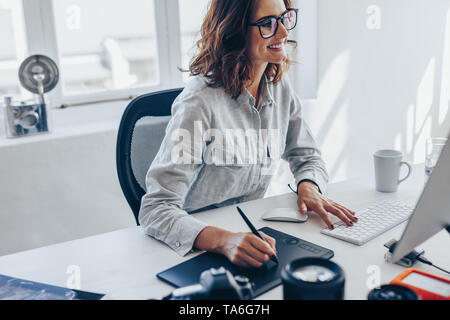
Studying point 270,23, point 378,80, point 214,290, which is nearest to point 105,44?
point 270,23

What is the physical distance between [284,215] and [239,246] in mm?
258

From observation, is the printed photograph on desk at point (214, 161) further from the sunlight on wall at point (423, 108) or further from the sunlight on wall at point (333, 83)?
the sunlight on wall at point (423, 108)

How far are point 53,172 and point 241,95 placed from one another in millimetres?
Result: 932

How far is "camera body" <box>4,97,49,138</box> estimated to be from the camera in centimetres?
188

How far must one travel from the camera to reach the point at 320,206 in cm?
122

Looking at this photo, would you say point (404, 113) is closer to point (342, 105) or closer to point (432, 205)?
point (342, 105)

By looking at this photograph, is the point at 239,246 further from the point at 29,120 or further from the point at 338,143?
the point at 338,143

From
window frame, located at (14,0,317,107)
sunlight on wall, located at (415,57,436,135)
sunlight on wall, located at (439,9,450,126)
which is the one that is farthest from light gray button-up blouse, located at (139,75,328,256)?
sunlight on wall, located at (439,9,450,126)

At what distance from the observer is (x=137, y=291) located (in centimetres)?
89

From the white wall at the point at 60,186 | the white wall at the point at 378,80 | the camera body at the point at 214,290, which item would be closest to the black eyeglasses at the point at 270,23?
the camera body at the point at 214,290

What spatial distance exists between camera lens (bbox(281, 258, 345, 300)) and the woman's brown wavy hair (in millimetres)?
710

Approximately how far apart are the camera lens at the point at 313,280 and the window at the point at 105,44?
67.4 inches

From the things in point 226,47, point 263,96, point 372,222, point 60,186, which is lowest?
point 60,186

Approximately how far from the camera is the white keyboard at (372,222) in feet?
3.53
